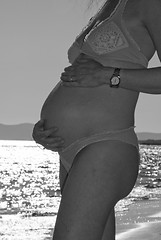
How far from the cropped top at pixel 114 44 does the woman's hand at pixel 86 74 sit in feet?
0.16

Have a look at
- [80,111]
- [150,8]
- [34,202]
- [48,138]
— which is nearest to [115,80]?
[80,111]

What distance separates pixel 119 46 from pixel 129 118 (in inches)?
13.4

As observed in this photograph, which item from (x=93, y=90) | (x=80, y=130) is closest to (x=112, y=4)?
(x=93, y=90)

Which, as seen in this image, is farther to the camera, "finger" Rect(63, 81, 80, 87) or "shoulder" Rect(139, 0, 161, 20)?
"finger" Rect(63, 81, 80, 87)

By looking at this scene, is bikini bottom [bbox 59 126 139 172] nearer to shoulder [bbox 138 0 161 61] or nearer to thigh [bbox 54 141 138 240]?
thigh [bbox 54 141 138 240]

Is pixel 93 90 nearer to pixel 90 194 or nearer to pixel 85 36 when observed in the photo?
pixel 85 36

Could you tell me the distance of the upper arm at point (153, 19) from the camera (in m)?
2.34

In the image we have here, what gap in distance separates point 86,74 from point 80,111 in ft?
0.58

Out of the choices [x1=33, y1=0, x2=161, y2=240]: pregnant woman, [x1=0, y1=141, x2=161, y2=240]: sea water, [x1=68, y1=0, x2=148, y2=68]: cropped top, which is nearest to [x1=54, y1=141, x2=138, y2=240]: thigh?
[x1=33, y1=0, x2=161, y2=240]: pregnant woman

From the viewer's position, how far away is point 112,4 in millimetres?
2617

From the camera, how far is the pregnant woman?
2.30 meters

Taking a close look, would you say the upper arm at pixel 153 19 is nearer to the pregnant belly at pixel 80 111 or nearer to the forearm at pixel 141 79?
the forearm at pixel 141 79

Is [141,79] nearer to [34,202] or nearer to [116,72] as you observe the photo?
[116,72]

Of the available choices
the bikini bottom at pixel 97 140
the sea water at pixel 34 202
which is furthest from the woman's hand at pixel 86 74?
the sea water at pixel 34 202
